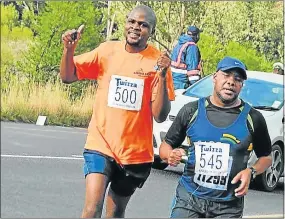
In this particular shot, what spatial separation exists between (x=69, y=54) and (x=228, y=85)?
1.07 meters

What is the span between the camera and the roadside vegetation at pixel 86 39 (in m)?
10.2

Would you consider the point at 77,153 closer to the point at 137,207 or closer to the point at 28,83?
the point at 28,83

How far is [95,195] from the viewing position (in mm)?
5996

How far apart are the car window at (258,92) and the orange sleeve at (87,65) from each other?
15.3 ft

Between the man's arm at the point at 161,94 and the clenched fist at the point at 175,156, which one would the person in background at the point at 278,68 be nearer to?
the man's arm at the point at 161,94

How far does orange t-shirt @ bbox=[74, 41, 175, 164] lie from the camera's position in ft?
19.9

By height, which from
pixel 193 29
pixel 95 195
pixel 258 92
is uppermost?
pixel 193 29

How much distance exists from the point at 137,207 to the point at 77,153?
2.08m

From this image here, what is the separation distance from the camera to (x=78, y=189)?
9172 mm

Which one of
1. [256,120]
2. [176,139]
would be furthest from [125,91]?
[256,120]

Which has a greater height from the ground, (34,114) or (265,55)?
(265,55)

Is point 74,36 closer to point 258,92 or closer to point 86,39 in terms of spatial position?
point 86,39

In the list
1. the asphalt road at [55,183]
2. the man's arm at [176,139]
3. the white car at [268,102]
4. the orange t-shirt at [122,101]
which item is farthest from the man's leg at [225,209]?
the white car at [268,102]

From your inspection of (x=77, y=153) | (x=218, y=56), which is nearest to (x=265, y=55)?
(x=218, y=56)
